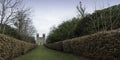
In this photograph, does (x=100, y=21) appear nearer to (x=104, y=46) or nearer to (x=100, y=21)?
(x=100, y=21)

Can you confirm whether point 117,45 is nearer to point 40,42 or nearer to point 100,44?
point 100,44

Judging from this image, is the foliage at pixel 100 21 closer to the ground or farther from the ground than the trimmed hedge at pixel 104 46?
farther from the ground

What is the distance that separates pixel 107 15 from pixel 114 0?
3311 millimetres

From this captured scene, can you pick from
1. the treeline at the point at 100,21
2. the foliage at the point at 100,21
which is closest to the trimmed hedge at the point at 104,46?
the treeline at the point at 100,21

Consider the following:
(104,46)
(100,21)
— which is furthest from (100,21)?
(104,46)

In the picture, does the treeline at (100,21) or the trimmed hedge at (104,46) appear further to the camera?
the treeline at (100,21)

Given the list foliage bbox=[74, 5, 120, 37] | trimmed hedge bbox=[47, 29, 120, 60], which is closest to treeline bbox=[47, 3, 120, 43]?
foliage bbox=[74, 5, 120, 37]

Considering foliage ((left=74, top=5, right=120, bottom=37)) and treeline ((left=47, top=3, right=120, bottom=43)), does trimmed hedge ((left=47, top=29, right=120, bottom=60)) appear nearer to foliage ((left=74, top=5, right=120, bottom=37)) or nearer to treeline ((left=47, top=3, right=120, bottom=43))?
treeline ((left=47, top=3, right=120, bottom=43))

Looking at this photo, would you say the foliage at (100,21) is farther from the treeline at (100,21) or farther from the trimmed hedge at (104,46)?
the trimmed hedge at (104,46)

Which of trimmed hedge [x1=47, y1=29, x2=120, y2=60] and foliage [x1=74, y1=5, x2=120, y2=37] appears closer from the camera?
trimmed hedge [x1=47, y1=29, x2=120, y2=60]

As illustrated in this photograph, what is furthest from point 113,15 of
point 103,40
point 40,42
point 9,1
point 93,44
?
point 40,42

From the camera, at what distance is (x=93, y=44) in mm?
11430

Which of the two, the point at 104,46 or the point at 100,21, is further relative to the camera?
the point at 100,21

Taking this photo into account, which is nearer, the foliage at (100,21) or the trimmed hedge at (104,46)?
the trimmed hedge at (104,46)
